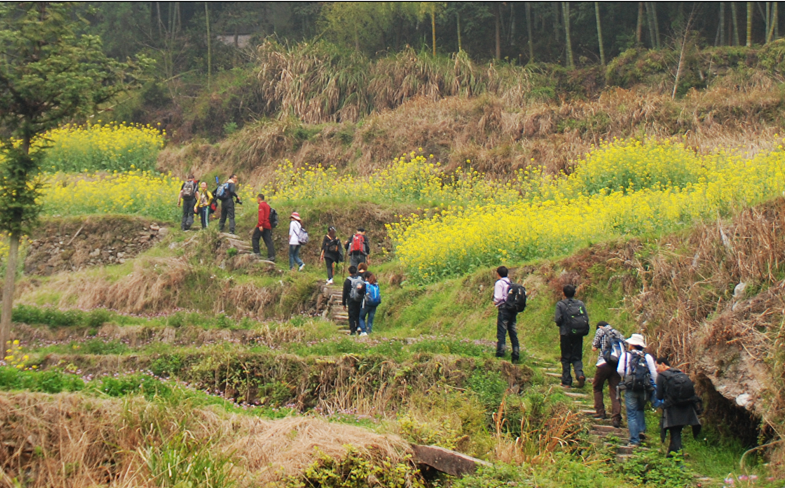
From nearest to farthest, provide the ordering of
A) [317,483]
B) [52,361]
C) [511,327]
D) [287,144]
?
[317,483] < [511,327] < [52,361] < [287,144]

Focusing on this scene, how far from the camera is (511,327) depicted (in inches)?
487

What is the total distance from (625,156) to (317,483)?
51.1ft

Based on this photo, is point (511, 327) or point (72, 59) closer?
point (511, 327)

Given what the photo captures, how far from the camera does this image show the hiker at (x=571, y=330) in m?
11.2

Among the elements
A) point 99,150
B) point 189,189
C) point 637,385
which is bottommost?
point 637,385

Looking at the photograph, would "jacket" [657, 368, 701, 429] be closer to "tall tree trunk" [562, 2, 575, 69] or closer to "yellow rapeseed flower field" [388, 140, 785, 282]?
"yellow rapeseed flower field" [388, 140, 785, 282]

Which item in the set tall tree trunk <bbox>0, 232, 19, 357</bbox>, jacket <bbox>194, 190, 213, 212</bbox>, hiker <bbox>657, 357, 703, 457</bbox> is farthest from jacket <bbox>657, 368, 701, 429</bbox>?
jacket <bbox>194, 190, 213, 212</bbox>

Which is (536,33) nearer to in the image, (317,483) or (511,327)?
(511,327)

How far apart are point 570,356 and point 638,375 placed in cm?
187

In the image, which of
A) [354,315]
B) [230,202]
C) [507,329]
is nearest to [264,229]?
[230,202]

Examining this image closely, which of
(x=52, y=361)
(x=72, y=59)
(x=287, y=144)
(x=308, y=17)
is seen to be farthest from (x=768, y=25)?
(x=52, y=361)

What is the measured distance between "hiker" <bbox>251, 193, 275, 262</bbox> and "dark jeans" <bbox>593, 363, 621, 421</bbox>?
33.4 ft

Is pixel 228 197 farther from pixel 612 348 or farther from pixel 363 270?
pixel 612 348

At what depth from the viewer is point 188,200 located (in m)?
21.3
